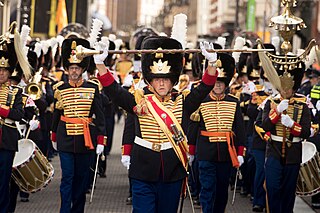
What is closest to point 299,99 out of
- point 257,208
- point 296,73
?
point 296,73

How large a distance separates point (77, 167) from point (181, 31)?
2.58 m

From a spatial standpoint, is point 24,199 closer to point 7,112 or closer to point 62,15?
point 7,112

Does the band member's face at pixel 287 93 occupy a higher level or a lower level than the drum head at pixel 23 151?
higher

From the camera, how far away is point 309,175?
44.2 feet

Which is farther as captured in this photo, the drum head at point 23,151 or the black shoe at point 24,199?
the black shoe at point 24,199

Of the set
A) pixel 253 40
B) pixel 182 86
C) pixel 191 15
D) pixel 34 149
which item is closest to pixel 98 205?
pixel 34 149

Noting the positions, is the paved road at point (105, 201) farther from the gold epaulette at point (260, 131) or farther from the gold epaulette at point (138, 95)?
the gold epaulette at point (138, 95)

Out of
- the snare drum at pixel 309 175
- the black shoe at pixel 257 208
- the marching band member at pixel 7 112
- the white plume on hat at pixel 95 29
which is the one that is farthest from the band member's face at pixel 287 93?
the black shoe at pixel 257 208

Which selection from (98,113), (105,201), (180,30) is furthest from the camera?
(105,201)

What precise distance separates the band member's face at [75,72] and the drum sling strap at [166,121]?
2790mm

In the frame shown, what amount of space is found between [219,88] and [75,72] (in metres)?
1.68

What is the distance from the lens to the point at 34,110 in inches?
527

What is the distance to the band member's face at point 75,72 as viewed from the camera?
13.0 metres

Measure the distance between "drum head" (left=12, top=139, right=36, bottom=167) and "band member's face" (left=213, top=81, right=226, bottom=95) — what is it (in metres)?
2.26
